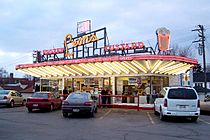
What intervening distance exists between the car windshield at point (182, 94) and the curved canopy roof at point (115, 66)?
5.87 m

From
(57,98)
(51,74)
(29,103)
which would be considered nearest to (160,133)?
(29,103)

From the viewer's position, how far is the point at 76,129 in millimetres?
12133

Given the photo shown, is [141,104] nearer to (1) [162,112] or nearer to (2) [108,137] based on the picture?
Answer: (1) [162,112]

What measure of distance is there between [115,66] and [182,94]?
983 centimetres

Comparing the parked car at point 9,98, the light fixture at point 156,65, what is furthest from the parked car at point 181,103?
the parked car at point 9,98

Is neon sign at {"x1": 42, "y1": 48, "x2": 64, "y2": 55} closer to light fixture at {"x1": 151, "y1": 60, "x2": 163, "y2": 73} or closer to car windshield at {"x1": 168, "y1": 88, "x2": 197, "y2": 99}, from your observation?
light fixture at {"x1": 151, "y1": 60, "x2": 163, "y2": 73}

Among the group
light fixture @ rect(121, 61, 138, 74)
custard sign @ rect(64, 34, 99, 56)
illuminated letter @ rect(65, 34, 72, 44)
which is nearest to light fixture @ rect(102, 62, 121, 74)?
light fixture @ rect(121, 61, 138, 74)

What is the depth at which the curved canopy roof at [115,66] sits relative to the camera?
21.6 meters

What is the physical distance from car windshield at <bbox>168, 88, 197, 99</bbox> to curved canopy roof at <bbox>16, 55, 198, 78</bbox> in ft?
19.3

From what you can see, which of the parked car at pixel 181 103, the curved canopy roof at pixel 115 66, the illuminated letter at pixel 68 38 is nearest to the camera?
the parked car at pixel 181 103

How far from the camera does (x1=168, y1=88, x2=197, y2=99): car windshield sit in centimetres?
1509

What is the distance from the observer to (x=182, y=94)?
49.7 ft

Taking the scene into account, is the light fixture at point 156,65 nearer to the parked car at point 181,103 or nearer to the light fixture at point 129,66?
the light fixture at point 129,66

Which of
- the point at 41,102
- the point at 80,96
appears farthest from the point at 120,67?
the point at 80,96
